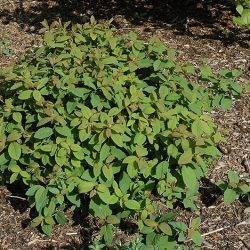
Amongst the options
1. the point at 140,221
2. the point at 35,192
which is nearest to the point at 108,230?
the point at 140,221

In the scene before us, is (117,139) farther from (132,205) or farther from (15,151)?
(15,151)

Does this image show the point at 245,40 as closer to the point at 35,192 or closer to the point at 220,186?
the point at 220,186

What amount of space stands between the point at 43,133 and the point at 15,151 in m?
0.20

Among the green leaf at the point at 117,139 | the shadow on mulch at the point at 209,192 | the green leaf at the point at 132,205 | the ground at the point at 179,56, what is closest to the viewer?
the green leaf at the point at 117,139

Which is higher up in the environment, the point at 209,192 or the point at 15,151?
the point at 15,151

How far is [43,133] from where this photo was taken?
317 centimetres

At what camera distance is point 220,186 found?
343 cm

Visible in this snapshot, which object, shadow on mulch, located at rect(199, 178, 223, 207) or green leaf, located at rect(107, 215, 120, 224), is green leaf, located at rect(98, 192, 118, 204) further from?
shadow on mulch, located at rect(199, 178, 223, 207)

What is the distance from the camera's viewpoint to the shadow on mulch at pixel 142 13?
5.72 metres

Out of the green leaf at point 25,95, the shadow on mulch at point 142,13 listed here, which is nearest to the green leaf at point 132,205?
the green leaf at point 25,95

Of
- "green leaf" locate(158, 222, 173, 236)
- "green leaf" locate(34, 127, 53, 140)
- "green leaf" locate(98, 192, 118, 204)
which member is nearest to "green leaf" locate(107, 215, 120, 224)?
"green leaf" locate(98, 192, 118, 204)

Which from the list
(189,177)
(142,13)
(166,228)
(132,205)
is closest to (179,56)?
(142,13)

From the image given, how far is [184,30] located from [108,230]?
9.96 feet

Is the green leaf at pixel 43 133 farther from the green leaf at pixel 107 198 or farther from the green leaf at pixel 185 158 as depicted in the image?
the green leaf at pixel 185 158
